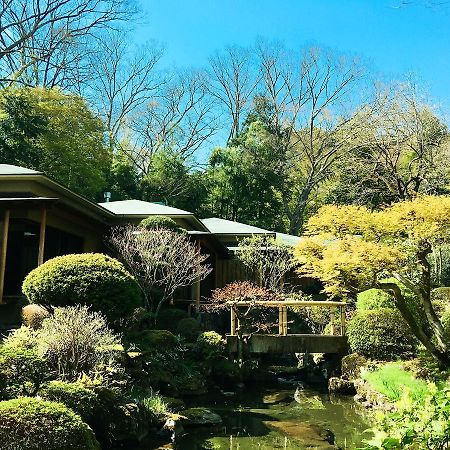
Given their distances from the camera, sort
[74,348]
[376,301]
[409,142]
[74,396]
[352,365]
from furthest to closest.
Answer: [409,142], [376,301], [352,365], [74,348], [74,396]

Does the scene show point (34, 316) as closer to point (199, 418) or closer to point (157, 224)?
point (199, 418)

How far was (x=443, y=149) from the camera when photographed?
907 inches

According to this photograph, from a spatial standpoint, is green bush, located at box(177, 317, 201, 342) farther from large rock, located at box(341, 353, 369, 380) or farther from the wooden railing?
large rock, located at box(341, 353, 369, 380)

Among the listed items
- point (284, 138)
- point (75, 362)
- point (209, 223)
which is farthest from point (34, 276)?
point (284, 138)

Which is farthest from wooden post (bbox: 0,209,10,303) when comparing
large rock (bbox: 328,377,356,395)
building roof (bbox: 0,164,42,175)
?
large rock (bbox: 328,377,356,395)

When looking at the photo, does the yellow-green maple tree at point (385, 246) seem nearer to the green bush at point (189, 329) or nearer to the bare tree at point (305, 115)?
the green bush at point (189, 329)

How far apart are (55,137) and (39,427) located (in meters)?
21.6

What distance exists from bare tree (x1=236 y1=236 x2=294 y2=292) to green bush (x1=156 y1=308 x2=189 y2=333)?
4753 mm

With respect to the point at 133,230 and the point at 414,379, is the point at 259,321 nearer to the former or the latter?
the point at 133,230

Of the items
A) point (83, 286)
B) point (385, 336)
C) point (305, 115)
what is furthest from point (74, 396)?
point (305, 115)

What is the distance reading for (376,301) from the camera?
43.2ft

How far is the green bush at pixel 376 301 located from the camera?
43.1 feet

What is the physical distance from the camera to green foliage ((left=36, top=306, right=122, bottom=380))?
7.21m

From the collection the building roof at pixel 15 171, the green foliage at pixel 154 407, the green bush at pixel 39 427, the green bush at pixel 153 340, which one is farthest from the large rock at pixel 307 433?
the building roof at pixel 15 171
